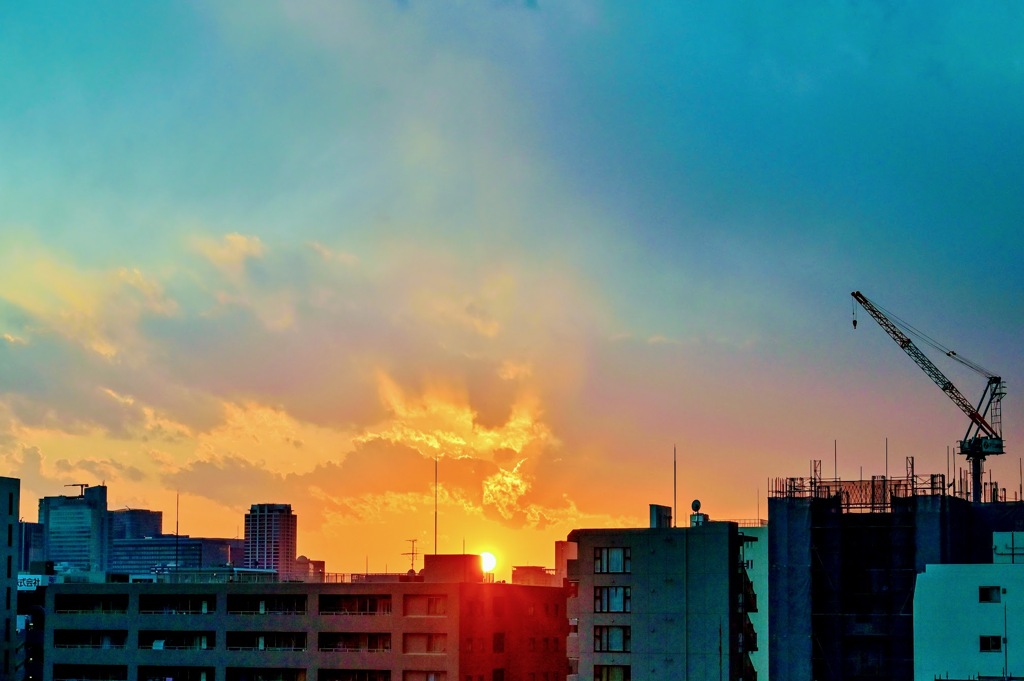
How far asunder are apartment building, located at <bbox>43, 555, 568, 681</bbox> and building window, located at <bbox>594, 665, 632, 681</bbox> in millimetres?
20528

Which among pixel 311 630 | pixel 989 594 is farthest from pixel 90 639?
pixel 989 594

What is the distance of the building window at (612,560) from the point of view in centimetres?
11419

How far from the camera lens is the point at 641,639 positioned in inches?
4419

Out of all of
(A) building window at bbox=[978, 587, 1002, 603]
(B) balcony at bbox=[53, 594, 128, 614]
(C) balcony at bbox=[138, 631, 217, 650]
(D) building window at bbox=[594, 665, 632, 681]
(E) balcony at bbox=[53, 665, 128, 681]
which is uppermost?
(A) building window at bbox=[978, 587, 1002, 603]

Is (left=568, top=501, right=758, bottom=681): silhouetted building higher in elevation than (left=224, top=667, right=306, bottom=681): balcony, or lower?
higher

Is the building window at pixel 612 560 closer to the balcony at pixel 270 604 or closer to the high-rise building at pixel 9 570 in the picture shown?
the balcony at pixel 270 604

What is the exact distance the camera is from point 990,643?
333 feet

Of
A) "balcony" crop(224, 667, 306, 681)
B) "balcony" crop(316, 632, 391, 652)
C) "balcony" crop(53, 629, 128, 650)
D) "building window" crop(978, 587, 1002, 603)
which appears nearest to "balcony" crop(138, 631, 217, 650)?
Answer: "balcony" crop(53, 629, 128, 650)

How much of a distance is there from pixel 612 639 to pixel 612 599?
3.25 meters

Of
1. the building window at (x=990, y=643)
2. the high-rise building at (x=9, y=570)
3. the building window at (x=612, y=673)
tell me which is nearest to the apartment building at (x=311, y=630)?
the building window at (x=612, y=673)

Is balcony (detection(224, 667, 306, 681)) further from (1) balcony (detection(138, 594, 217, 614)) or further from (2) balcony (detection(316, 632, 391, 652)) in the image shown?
(1) balcony (detection(138, 594, 217, 614))

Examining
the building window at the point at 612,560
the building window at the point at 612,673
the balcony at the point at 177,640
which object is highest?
the building window at the point at 612,560

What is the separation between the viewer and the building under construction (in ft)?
368

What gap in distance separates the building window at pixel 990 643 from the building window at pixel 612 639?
90.7 ft
